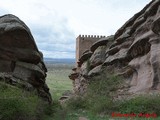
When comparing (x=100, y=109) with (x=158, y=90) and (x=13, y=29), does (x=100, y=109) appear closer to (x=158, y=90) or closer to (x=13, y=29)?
(x=158, y=90)

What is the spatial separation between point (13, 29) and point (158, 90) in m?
9.85

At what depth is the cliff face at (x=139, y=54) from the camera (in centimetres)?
2097

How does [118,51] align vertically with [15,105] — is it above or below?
above

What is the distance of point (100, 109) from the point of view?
1961 centimetres

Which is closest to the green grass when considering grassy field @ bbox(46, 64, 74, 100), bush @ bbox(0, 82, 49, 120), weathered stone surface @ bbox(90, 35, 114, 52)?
bush @ bbox(0, 82, 49, 120)

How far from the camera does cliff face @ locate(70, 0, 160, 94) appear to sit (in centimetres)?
2097

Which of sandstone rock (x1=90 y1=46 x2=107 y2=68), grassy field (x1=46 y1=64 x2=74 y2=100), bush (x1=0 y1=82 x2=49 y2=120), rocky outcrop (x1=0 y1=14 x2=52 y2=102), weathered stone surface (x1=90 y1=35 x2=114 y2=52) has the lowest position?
bush (x1=0 y1=82 x2=49 y2=120)

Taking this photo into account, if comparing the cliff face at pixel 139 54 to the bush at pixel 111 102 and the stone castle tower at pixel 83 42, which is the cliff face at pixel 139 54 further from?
the stone castle tower at pixel 83 42

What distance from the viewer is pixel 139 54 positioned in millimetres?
24828

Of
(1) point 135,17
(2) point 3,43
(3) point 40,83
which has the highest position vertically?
(1) point 135,17

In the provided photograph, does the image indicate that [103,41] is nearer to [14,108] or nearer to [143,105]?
[143,105]

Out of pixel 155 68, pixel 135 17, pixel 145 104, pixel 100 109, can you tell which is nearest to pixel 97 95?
pixel 100 109

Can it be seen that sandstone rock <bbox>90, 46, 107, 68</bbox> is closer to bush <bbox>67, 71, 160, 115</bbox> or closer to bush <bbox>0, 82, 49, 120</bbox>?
bush <bbox>67, 71, 160, 115</bbox>

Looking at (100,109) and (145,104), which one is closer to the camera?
(145,104)
